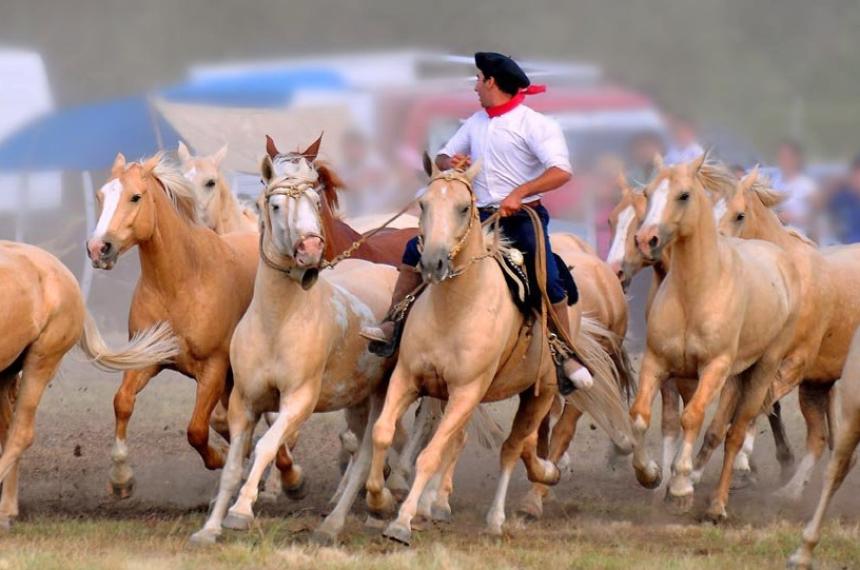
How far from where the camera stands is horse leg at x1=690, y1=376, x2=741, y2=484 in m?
9.78

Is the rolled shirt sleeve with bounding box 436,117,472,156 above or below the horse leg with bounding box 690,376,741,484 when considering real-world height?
above

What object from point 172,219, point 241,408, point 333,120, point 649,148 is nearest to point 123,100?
point 333,120

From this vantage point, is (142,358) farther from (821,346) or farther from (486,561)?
(821,346)

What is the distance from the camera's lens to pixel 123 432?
9.21 m

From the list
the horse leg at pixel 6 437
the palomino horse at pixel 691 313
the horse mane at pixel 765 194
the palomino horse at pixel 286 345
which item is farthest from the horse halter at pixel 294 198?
the horse mane at pixel 765 194

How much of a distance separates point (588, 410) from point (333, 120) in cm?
599

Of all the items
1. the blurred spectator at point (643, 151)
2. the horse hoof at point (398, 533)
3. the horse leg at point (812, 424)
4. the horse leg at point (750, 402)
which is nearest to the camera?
the horse hoof at point (398, 533)

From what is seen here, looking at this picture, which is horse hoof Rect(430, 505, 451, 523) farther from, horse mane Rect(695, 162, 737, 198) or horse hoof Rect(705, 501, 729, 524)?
horse mane Rect(695, 162, 737, 198)

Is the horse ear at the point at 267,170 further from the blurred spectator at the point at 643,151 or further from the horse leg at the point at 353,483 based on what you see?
the blurred spectator at the point at 643,151

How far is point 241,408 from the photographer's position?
812 centimetres

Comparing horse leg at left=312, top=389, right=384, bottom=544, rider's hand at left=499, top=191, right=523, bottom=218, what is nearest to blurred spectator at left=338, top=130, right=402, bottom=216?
horse leg at left=312, top=389, right=384, bottom=544

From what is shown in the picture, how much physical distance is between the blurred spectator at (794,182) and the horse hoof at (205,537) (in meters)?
6.44

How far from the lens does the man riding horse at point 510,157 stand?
27.8 feet

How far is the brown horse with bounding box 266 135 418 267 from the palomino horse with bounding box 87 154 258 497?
1.87 ft
